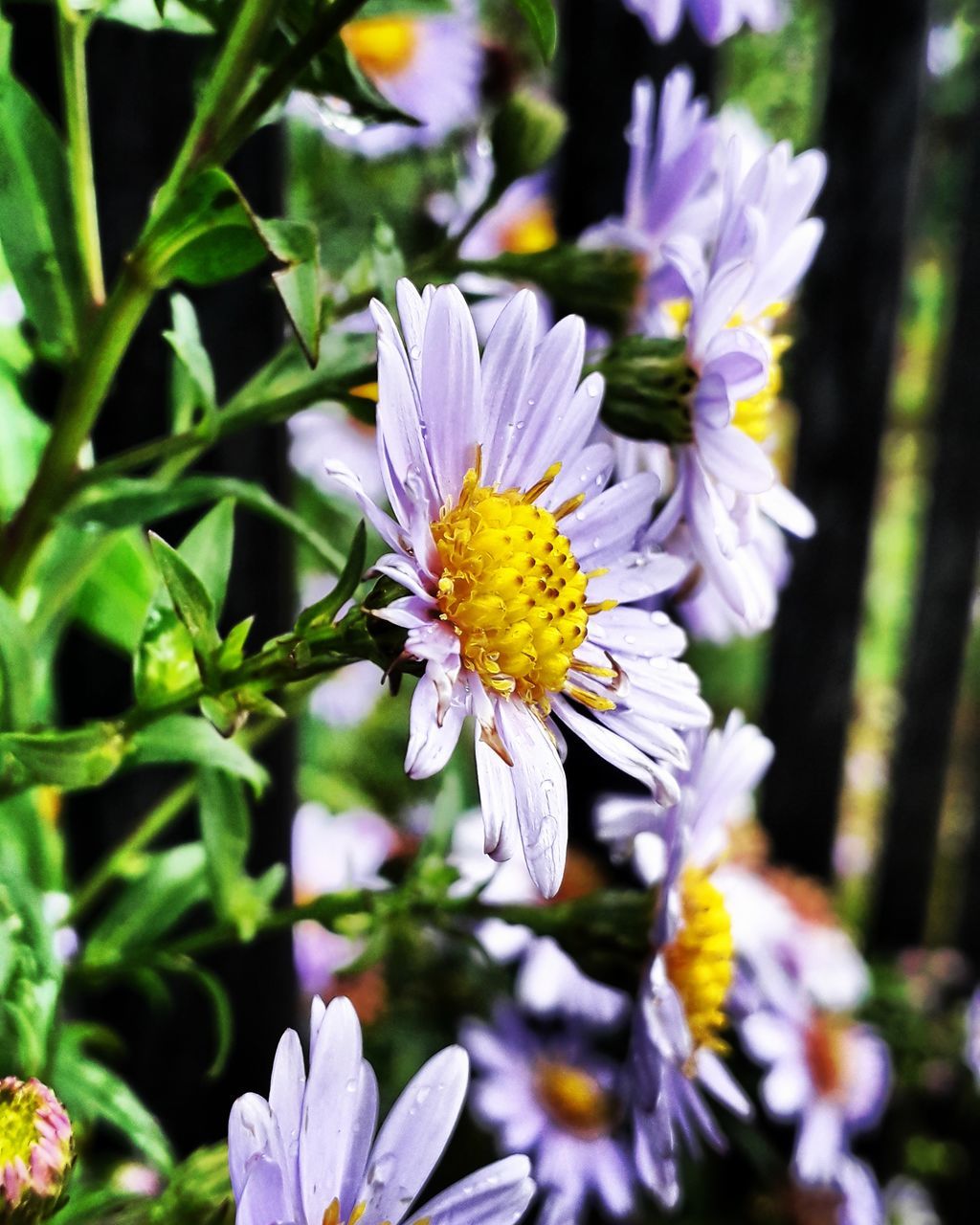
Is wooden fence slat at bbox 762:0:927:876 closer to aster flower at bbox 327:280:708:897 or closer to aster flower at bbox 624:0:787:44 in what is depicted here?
aster flower at bbox 624:0:787:44

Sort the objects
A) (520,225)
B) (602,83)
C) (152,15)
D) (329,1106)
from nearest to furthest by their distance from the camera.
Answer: (329,1106)
(152,15)
(602,83)
(520,225)

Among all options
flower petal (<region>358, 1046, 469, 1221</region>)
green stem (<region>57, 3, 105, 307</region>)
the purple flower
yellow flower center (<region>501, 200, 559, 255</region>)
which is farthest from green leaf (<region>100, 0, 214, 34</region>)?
the purple flower

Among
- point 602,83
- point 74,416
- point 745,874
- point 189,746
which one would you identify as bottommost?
point 745,874

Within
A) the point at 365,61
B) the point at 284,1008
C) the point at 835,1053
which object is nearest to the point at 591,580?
the point at 284,1008

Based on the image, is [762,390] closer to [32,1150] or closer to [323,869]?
[32,1150]

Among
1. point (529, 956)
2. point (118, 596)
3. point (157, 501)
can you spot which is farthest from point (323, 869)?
point (157, 501)

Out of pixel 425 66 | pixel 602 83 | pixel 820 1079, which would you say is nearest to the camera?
pixel 602 83

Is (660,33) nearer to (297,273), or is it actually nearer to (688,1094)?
(297,273)
